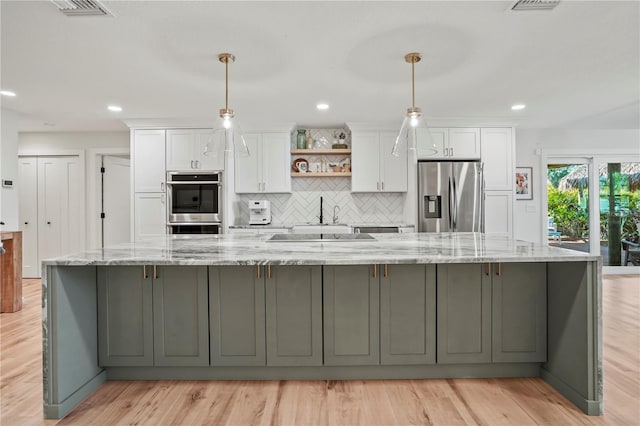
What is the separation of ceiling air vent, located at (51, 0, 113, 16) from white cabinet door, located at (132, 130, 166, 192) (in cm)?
293

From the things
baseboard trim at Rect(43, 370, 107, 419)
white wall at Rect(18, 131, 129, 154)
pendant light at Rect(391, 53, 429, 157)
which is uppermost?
white wall at Rect(18, 131, 129, 154)

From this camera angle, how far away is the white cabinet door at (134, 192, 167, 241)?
530cm

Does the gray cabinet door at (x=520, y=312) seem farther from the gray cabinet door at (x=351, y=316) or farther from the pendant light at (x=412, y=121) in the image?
the pendant light at (x=412, y=121)

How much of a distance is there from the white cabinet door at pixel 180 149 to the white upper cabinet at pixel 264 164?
596 mm

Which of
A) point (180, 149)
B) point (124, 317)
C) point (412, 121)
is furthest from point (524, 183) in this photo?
point (124, 317)

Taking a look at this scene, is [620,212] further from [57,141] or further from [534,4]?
[57,141]

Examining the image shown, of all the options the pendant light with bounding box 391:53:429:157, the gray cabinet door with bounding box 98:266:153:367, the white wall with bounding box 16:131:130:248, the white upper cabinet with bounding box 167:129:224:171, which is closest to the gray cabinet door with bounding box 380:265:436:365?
the pendant light with bounding box 391:53:429:157

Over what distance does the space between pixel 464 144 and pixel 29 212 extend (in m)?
6.31

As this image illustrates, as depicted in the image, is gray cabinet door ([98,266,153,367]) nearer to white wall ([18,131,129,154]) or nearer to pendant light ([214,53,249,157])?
pendant light ([214,53,249,157])

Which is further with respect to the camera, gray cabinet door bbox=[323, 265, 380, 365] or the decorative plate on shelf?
the decorative plate on shelf

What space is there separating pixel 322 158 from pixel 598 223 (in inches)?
171

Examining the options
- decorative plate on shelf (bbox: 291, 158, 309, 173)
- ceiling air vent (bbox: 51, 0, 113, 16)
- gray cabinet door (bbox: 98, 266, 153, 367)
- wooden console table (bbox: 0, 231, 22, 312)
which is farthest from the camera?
decorative plate on shelf (bbox: 291, 158, 309, 173)

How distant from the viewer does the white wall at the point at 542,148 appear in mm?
6062

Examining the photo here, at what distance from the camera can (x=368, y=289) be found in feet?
8.05
